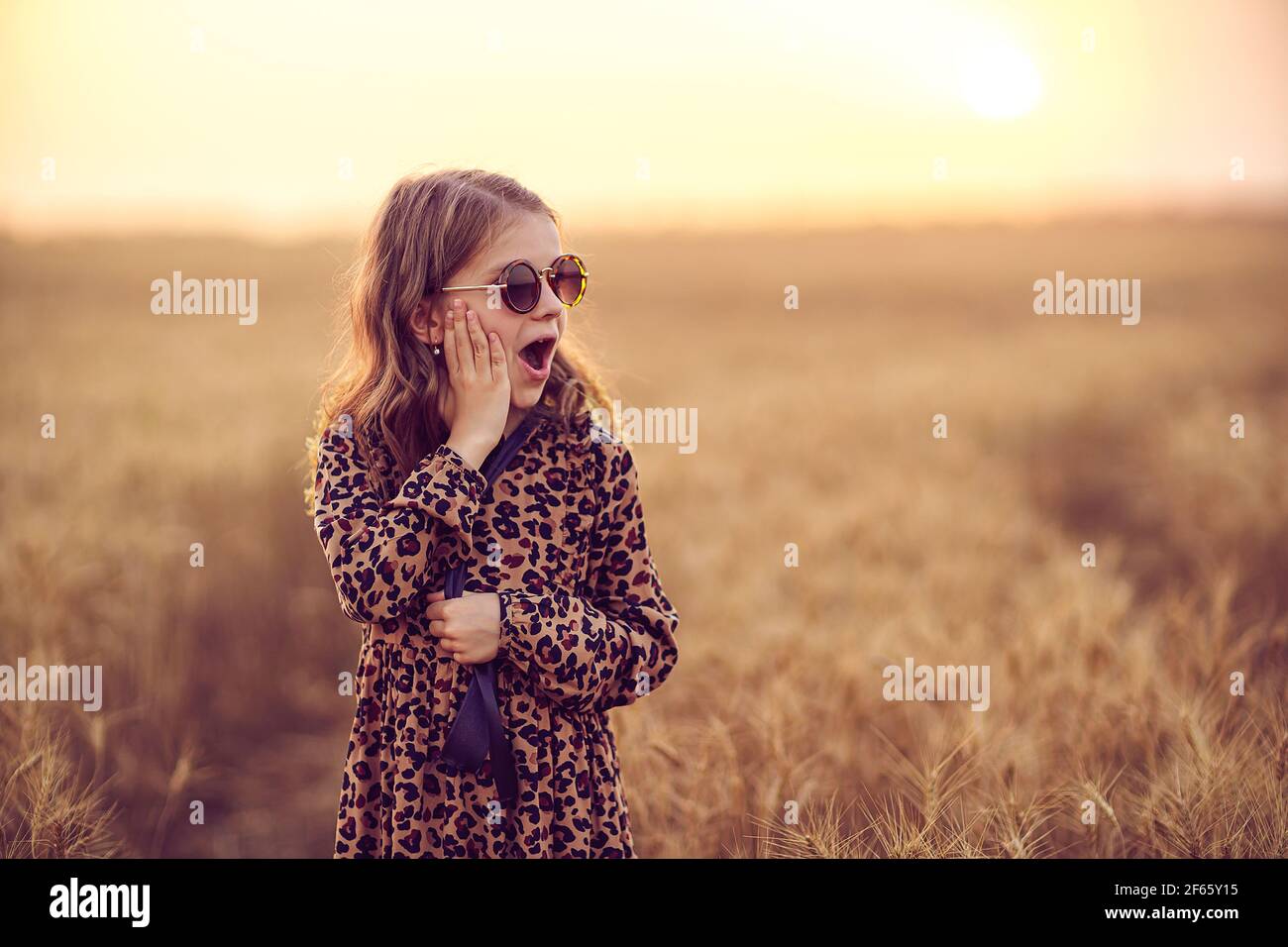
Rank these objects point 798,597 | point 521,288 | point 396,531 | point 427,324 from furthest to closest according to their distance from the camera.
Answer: point 798,597
point 427,324
point 521,288
point 396,531

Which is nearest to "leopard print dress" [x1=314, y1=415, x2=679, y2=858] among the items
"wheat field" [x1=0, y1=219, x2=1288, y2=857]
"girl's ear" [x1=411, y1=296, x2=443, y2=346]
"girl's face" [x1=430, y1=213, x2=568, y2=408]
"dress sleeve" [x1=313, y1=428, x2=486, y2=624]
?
"dress sleeve" [x1=313, y1=428, x2=486, y2=624]

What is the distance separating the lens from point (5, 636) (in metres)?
3.63

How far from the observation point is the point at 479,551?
185 centimetres

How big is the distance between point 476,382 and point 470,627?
1.40ft

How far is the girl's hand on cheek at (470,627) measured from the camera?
68.4 inches

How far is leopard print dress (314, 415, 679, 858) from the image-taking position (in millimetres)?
1748

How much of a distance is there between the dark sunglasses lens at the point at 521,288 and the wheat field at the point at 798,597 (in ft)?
1.52

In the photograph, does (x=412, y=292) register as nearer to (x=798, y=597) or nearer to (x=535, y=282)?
(x=535, y=282)

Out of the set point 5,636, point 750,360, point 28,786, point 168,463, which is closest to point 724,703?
point 28,786

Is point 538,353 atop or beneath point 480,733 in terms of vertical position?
atop

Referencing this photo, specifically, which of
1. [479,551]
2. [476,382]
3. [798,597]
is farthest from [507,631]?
[798,597]

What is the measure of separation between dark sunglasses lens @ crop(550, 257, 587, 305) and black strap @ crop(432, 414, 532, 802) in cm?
37

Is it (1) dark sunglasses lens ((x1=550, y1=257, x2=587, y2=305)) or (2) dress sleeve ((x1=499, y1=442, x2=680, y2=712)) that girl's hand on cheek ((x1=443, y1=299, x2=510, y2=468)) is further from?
(2) dress sleeve ((x1=499, y1=442, x2=680, y2=712))

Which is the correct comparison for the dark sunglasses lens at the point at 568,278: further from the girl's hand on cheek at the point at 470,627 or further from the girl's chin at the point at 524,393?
the girl's hand on cheek at the point at 470,627
